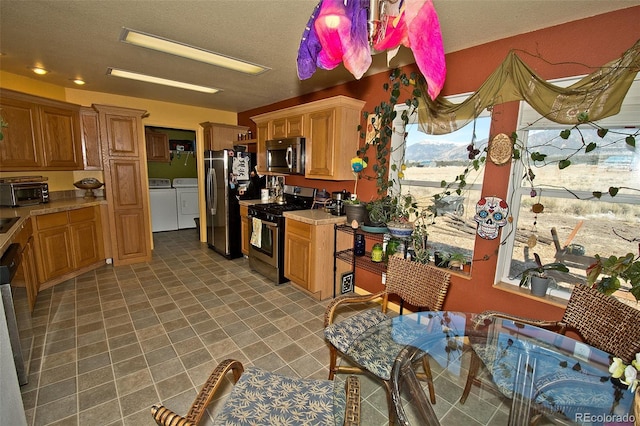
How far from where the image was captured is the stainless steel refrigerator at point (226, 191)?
435 cm

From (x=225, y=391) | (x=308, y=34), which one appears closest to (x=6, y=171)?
(x=225, y=391)

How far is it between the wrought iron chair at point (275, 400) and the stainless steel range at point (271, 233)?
2.14m

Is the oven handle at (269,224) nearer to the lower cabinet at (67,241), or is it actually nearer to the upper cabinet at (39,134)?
the lower cabinet at (67,241)

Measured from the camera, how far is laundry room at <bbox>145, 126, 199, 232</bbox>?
19.9 ft

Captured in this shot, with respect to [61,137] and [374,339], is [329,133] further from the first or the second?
[61,137]

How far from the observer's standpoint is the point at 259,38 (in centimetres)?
224

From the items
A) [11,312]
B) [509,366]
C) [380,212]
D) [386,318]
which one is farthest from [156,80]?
A: [509,366]

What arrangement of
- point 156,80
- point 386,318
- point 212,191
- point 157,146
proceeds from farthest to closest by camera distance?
point 157,146 < point 212,191 < point 156,80 < point 386,318

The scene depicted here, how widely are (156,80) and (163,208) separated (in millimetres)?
3325

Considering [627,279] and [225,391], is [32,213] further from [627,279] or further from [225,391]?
[627,279]

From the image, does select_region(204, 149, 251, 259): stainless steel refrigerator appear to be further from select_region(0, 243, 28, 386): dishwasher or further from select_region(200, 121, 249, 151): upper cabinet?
select_region(0, 243, 28, 386): dishwasher

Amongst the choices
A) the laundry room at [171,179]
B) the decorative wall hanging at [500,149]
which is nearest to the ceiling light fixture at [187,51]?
the decorative wall hanging at [500,149]

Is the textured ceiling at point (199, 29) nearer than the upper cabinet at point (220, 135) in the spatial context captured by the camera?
Yes

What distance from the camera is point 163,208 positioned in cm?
607
